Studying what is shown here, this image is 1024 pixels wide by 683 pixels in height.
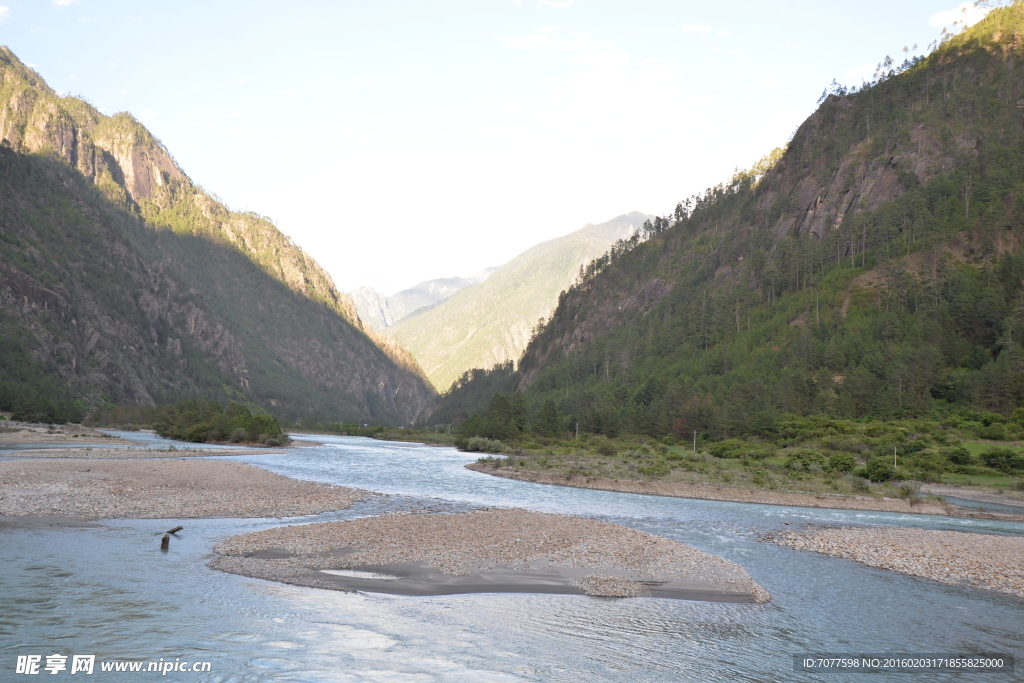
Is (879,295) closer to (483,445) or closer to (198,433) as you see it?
(483,445)

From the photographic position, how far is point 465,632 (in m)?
19.5

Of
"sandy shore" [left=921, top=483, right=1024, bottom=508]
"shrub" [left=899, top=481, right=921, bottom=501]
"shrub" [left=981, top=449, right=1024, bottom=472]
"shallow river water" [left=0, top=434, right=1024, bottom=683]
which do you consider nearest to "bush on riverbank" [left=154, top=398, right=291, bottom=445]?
"shallow river water" [left=0, top=434, right=1024, bottom=683]

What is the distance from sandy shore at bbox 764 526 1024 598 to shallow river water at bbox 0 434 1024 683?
84.4 inches

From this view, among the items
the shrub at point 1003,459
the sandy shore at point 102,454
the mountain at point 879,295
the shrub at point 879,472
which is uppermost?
the mountain at point 879,295

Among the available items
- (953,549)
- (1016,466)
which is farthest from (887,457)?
(953,549)

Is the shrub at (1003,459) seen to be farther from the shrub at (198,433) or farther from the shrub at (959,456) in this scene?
the shrub at (198,433)

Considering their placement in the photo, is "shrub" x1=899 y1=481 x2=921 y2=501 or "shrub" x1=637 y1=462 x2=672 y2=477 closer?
"shrub" x1=899 y1=481 x2=921 y2=501

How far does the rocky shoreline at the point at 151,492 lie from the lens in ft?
122

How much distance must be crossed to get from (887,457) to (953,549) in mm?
47722

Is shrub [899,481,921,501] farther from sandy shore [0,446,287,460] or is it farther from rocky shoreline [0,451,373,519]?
sandy shore [0,446,287,460]

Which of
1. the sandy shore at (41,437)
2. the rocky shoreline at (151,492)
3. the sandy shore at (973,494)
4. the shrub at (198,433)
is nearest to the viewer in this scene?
the rocky shoreline at (151,492)

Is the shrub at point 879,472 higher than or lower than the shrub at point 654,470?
higher

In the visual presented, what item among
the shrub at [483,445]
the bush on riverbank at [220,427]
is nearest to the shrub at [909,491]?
the shrub at [483,445]

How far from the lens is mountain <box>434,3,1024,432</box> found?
112 meters
